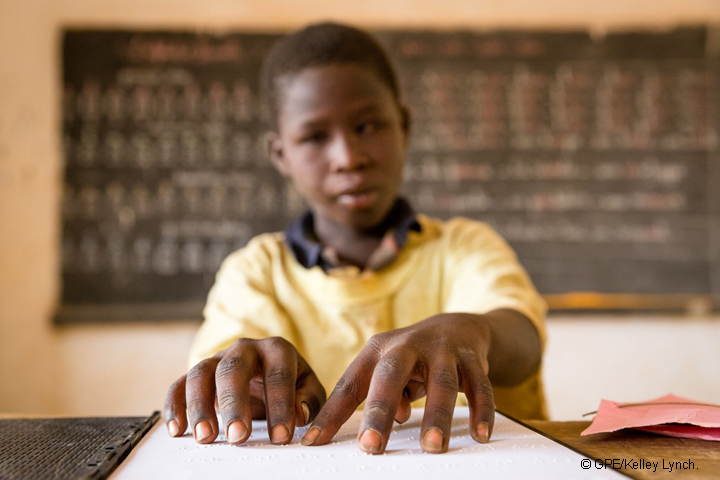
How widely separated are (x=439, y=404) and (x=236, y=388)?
6.0 inches

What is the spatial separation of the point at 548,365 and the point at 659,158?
0.80 metres

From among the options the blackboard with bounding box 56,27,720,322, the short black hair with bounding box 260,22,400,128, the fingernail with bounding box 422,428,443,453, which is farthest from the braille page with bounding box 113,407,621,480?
the blackboard with bounding box 56,27,720,322

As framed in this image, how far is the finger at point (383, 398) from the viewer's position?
0.37m

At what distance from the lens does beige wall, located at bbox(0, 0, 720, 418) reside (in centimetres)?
180

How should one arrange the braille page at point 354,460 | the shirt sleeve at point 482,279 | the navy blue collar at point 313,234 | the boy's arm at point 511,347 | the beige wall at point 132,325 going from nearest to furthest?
the braille page at point 354,460, the boy's arm at point 511,347, the shirt sleeve at point 482,279, the navy blue collar at point 313,234, the beige wall at point 132,325

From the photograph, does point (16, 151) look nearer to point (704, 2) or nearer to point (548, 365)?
point (548, 365)

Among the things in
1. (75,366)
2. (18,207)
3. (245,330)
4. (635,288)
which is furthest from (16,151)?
(635,288)

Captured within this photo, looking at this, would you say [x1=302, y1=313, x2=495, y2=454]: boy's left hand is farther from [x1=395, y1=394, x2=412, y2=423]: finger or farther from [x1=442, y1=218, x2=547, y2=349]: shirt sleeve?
[x1=442, y1=218, x2=547, y2=349]: shirt sleeve

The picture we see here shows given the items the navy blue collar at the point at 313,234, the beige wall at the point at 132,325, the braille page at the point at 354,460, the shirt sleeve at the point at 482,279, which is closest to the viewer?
the braille page at the point at 354,460

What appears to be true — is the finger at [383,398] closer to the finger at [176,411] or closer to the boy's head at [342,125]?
the finger at [176,411]

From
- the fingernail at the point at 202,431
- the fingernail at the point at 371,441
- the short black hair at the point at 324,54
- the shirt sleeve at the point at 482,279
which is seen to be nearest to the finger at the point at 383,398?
the fingernail at the point at 371,441

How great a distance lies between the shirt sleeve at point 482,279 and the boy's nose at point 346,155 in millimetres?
220

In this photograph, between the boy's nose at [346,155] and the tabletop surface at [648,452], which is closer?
the tabletop surface at [648,452]

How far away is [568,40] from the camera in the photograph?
1.94 meters
